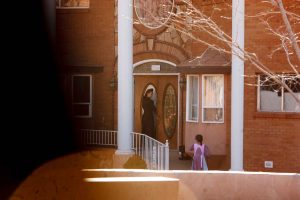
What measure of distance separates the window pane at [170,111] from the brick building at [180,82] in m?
0.03

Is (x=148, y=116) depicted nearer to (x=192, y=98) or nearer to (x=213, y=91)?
(x=192, y=98)

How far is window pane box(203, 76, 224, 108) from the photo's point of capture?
15516 millimetres

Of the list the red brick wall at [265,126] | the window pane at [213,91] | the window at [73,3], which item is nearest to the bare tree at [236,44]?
the red brick wall at [265,126]

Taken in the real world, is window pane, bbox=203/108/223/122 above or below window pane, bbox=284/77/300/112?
below

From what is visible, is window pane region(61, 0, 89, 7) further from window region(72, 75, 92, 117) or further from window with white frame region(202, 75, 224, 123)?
window with white frame region(202, 75, 224, 123)

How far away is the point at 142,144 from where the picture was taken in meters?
14.7

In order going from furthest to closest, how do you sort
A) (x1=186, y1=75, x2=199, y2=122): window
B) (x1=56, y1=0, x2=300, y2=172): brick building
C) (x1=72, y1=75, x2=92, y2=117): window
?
(x1=72, y1=75, x2=92, y2=117): window < (x1=186, y1=75, x2=199, y2=122): window < (x1=56, y1=0, x2=300, y2=172): brick building

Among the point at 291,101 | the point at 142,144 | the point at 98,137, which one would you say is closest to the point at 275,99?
the point at 291,101

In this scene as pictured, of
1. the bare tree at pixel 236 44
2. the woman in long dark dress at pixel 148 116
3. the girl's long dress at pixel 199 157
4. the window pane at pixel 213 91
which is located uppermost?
the bare tree at pixel 236 44

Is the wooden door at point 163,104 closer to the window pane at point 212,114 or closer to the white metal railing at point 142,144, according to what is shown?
the white metal railing at point 142,144

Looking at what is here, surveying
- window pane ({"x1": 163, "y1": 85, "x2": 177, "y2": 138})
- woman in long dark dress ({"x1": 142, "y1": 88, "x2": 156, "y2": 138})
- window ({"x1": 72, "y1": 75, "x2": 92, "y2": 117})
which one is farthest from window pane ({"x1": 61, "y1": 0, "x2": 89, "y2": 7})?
window pane ({"x1": 163, "y1": 85, "x2": 177, "y2": 138})

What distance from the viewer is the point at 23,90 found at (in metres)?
11.8

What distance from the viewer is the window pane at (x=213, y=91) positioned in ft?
50.9

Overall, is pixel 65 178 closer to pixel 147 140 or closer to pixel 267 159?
pixel 147 140
